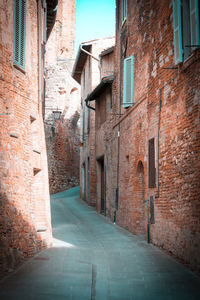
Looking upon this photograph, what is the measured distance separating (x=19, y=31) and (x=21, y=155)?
3003mm

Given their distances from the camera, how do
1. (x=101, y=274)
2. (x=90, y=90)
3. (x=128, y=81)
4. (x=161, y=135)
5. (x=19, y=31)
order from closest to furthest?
1. (x=101, y=274)
2. (x=19, y=31)
3. (x=161, y=135)
4. (x=128, y=81)
5. (x=90, y=90)

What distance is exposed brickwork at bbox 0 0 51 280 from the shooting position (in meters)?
7.55

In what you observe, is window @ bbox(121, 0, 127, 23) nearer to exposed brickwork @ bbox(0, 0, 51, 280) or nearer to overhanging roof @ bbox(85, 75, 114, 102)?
overhanging roof @ bbox(85, 75, 114, 102)

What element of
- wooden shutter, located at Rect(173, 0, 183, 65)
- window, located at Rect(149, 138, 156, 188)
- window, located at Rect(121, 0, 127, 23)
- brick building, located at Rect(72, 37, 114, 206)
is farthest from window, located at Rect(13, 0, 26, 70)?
brick building, located at Rect(72, 37, 114, 206)

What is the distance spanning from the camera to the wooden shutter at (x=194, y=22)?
7124mm

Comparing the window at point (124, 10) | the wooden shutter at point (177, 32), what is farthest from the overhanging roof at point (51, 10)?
the wooden shutter at point (177, 32)

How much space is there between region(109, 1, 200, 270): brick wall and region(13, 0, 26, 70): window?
3364 millimetres

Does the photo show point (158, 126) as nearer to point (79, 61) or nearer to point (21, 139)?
point (21, 139)

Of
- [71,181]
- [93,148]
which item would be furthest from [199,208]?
[71,181]

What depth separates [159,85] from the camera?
31.9ft

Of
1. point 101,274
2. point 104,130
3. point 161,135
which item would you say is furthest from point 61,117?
point 101,274

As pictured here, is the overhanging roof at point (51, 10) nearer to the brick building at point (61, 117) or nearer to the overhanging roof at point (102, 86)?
the overhanging roof at point (102, 86)

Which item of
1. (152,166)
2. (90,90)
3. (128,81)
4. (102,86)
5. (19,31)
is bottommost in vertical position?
(152,166)

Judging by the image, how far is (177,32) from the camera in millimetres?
8109
